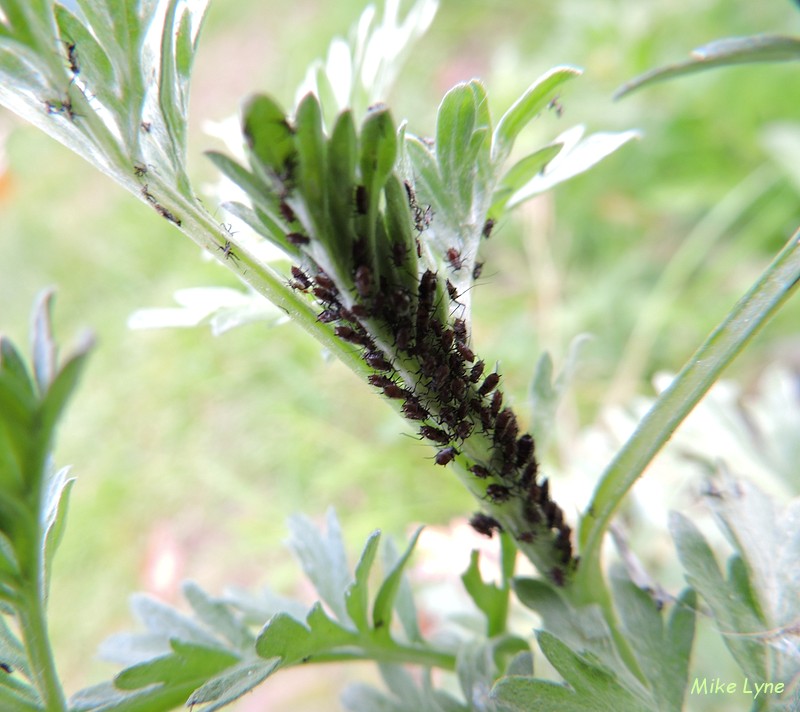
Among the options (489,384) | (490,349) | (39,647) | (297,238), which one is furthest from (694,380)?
(490,349)

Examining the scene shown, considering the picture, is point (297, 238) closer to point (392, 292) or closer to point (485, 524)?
point (392, 292)

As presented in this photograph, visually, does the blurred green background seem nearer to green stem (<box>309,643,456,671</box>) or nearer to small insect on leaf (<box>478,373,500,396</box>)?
green stem (<box>309,643,456,671</box>)

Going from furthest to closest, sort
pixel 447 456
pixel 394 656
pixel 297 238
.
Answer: pixel 394 656, pixel 447 456, pixel 297 238

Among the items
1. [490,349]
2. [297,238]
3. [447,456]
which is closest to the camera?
[297,238]

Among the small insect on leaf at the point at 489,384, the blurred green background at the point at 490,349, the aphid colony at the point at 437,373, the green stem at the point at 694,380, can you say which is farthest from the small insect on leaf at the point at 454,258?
the blurred green background at the point at 490,349

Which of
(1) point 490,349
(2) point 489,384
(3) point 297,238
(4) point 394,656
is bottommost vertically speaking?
(4) point 394,656

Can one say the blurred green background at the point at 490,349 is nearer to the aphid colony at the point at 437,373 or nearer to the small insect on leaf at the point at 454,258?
the aphid colony at the point at 437,373

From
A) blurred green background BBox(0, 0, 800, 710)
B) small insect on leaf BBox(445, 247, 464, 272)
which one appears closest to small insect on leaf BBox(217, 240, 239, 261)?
small insect on leaf BBox(445, 247, 464, 272)
